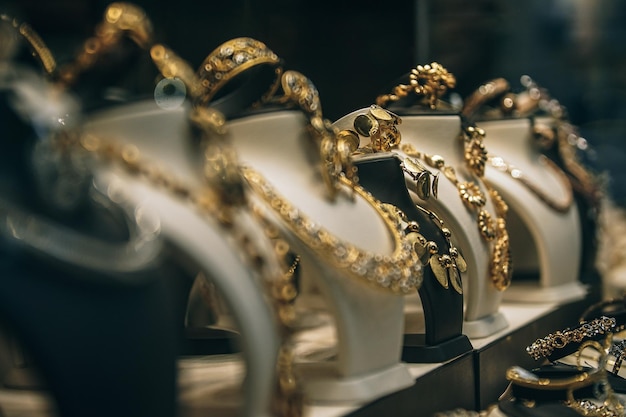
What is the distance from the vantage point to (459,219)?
1.52 meters

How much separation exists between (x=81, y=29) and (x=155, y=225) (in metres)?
0.33

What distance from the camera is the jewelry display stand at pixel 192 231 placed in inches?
32.4

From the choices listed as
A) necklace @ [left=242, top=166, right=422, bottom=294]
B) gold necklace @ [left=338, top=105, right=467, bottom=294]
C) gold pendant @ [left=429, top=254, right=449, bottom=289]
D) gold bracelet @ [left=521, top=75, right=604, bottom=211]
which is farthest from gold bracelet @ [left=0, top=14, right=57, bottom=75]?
gold bracelet @ [left=521, top=75, right=604, bottom=211]

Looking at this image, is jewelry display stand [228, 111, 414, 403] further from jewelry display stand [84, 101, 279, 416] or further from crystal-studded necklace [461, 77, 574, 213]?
crystal-studded necklace [461, 77, 574, 213]

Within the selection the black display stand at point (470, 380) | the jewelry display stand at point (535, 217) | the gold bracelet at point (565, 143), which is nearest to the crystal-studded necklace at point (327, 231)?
the black display stand at point (470, 380)

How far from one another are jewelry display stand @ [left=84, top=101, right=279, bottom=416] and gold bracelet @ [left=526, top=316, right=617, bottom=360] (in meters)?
0.67

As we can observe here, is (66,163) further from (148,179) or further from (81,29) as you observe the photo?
(81,29)

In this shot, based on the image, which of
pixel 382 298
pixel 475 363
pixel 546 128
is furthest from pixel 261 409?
pixel 546 128

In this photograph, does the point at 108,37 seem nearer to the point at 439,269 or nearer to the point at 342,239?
the point at 342,239

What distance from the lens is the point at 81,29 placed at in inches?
40.5

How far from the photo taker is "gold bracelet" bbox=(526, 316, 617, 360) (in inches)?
56.7

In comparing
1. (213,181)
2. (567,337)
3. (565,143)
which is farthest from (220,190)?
(565,143)

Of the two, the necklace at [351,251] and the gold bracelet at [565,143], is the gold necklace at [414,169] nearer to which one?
the necklace at [351,251]

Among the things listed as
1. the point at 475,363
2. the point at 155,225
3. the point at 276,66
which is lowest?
the point at 475,363
